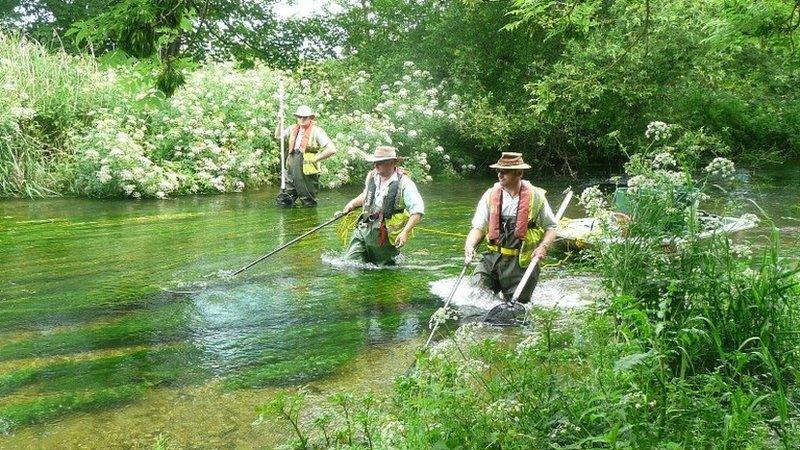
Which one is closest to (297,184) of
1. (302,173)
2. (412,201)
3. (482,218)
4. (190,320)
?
(302,173)

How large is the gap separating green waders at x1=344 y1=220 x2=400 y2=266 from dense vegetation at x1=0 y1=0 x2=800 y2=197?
16.8ft

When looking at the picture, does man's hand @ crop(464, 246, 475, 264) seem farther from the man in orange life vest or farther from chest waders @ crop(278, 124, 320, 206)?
chest waders @ crop(278, 124, 320, 206)

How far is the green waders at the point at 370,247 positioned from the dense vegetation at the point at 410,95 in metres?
5.13

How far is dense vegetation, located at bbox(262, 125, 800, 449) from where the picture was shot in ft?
12.5

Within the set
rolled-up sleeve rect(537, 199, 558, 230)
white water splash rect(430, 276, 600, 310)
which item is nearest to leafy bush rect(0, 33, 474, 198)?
white water splash rect(430, 276, 600, 310)

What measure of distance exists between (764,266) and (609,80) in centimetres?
1616

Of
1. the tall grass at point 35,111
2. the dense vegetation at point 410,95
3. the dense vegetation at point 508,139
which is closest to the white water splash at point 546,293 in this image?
the dense vegetation at point 508,139

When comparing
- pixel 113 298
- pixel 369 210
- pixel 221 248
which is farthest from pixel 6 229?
pixel 369 210

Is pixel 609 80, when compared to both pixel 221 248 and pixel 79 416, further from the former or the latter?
pixel 79 416

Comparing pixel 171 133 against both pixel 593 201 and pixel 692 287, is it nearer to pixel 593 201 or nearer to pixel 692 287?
pixel 593 201

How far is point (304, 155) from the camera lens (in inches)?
560

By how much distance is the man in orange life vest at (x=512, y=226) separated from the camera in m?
7.32

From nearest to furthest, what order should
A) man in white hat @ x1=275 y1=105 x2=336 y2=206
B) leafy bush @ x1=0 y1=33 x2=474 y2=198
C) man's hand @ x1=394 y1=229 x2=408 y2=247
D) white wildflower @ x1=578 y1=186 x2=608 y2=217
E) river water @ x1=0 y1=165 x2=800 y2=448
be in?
river water @ x1=0 y1=165 x2=800 y2=448
white wildflower @ x1=578 y1=186 x2=608 y2=217
man's hand @ x1=394 y1=229 x2=408 y2=247
man in white hat @ x1=275 y1=105 x2=336 y2=206
leafy bush @ x1=0 y1=33 x2=474 y2=198

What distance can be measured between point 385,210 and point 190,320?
8.87 ft
